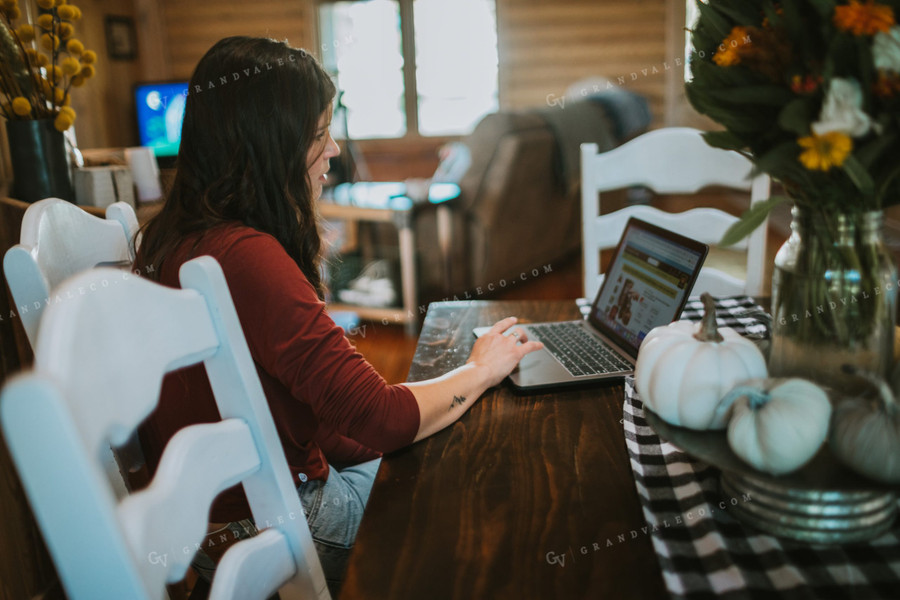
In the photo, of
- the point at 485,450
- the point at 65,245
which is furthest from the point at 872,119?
the point at 65,245

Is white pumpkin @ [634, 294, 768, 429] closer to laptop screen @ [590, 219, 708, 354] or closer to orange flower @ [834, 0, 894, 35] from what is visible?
orange flower @ [834, 0, 894, 35]

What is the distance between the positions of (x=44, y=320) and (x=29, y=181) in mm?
1178

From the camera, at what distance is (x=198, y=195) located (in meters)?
1.05

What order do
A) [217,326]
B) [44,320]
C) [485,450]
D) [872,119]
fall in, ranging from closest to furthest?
[44,320]
[872,119]
[217,326]
[485,450]

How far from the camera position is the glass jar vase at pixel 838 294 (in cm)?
67

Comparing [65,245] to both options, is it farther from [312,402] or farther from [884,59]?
[884,59]

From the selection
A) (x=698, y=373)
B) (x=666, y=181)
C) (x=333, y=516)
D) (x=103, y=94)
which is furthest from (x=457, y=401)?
(x=103, y=94)

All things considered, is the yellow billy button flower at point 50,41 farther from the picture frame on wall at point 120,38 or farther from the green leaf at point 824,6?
the picture frame on wall at point 120,38

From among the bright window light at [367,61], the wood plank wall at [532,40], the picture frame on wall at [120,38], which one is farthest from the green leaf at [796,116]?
the bright window light at [367,61]

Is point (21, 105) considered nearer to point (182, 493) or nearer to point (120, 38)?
point (182, 493)

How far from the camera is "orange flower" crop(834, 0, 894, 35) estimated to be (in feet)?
1.82

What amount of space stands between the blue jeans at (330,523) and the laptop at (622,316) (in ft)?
0.97

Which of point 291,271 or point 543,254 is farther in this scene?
point 543,254

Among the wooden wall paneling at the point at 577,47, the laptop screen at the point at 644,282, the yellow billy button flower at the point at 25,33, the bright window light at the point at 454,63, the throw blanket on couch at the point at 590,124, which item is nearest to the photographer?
the laptop screen at the point at 644,282
